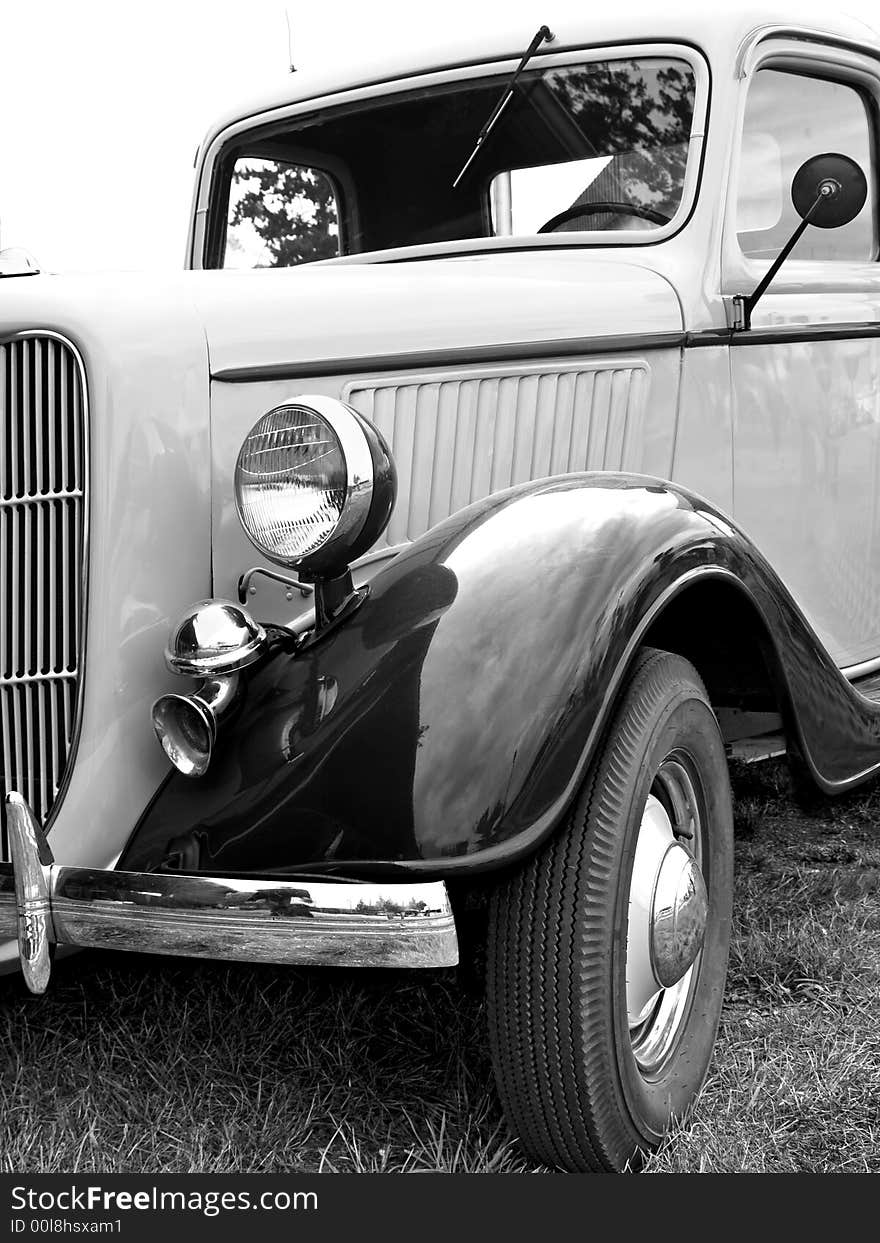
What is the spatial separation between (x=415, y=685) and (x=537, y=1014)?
1.56 ft

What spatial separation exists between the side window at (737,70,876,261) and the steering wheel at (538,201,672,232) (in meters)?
0.19

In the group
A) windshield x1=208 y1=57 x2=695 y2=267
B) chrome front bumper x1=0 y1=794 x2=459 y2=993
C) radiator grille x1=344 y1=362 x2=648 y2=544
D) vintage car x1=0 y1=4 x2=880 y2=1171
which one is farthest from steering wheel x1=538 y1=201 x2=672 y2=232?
chrome front bumper x1=0 y1=794 x2=459 y2=993

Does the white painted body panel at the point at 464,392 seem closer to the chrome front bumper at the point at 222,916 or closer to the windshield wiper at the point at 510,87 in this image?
the windshield wiper at the point at 510,87

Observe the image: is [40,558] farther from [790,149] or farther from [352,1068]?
[790,149]

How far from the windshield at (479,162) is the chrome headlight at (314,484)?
1.39 metres

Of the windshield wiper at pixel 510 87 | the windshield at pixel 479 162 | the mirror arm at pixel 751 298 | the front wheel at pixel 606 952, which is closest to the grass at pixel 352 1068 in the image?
the front wheel at pixel 606 952

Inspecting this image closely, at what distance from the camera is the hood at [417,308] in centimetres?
208

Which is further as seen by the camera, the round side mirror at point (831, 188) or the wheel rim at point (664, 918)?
the round side mirror at point (831, 188)

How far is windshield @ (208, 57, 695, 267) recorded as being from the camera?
9.46 feet

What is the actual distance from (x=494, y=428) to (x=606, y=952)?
1.06 meters

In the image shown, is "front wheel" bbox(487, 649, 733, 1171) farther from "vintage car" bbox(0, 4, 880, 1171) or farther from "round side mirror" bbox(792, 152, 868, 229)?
"round side mirror" bbox(792, 152, 868, 229)

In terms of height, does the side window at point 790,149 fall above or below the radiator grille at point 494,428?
above

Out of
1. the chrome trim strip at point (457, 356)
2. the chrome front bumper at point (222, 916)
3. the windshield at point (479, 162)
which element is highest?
the windshield at point (479, 162)

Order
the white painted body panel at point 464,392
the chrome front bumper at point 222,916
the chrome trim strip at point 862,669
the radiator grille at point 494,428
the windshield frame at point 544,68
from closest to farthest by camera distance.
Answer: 1. the chrome front bumper at point 222,916
2. the white painted body panel at point 464,392
3. the radiator grille at point 494,428
4. the windshield frame at point 544,68
5. the chrome trim strip at point 862,669
